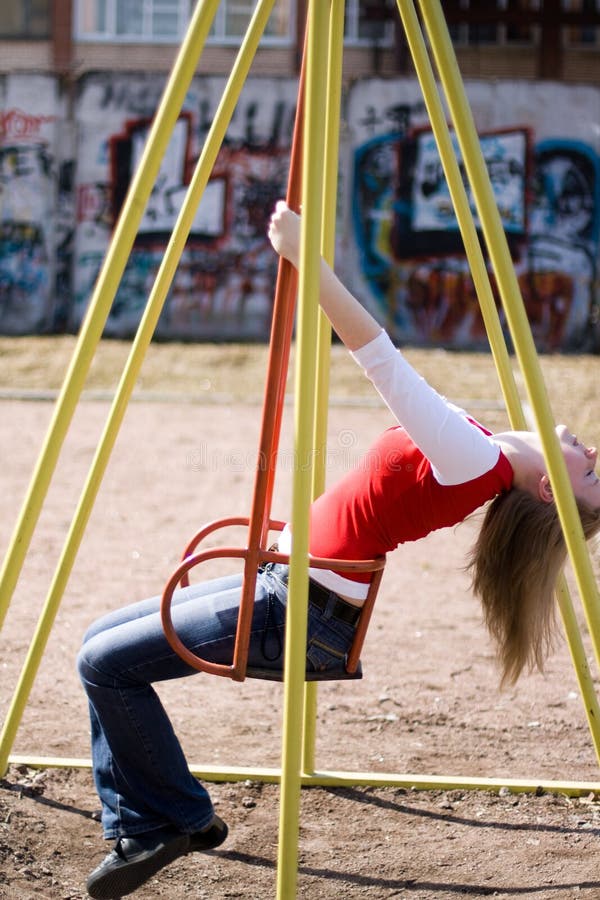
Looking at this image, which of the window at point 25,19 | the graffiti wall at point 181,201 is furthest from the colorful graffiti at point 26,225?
the window at point 25,19

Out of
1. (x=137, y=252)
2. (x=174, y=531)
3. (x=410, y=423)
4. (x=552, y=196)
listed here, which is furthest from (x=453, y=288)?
(x=410, y=423)

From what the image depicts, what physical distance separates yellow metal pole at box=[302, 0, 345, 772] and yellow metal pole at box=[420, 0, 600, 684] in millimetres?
518

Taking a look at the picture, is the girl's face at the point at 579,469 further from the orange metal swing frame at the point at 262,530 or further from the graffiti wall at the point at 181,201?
the graffiti wall at the point at 181,201

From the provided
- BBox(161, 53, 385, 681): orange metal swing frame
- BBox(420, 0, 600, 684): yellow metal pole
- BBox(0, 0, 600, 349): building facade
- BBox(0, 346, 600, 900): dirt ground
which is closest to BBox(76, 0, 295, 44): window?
BBox(0, 0, 600, 349): building facade

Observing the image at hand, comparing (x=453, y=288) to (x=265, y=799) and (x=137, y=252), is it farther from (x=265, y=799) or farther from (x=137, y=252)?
(x=265, y=799)

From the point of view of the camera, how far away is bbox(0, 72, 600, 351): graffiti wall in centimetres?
1373

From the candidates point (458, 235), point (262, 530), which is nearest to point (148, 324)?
point (262, 530)

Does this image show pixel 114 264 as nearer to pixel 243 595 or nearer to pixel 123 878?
pixel 243 595

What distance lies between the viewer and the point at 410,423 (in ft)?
7.09

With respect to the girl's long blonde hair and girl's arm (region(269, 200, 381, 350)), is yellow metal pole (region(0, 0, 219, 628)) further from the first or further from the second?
the girl's long blonde hair

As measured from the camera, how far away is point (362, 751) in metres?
3.50

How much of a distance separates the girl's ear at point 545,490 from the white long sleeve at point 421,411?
0.19 m

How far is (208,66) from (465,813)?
63.0 feet

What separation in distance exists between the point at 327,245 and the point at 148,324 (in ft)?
2.04
